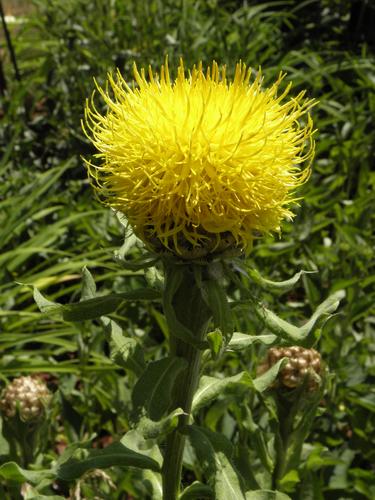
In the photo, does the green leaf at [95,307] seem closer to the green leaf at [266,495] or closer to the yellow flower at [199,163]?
the yellow flower at [199,163]

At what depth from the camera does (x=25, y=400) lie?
6.54 ft

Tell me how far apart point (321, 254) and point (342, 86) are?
5.71 ft

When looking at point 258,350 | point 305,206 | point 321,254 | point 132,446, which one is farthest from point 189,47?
point 132,446

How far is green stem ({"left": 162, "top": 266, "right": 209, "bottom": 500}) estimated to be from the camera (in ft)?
4.67

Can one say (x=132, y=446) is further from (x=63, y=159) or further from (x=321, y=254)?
(x=63, y=159)

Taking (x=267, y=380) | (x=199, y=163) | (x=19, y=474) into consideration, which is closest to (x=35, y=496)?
(x=19, y=474)

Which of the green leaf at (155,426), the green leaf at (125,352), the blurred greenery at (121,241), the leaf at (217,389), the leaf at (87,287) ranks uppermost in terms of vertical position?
the leaf at (87,287)

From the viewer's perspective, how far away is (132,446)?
1.36 m

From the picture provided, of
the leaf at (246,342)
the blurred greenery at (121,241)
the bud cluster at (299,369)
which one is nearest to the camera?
the leaf at (246,342)

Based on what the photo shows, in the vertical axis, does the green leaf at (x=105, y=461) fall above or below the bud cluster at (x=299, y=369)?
above

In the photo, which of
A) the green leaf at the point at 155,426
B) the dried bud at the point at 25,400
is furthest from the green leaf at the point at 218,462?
the dried bud at the point at 25,400

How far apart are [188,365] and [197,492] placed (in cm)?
37

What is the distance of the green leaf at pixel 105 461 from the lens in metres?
1.51

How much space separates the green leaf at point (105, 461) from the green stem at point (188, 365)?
48mm
